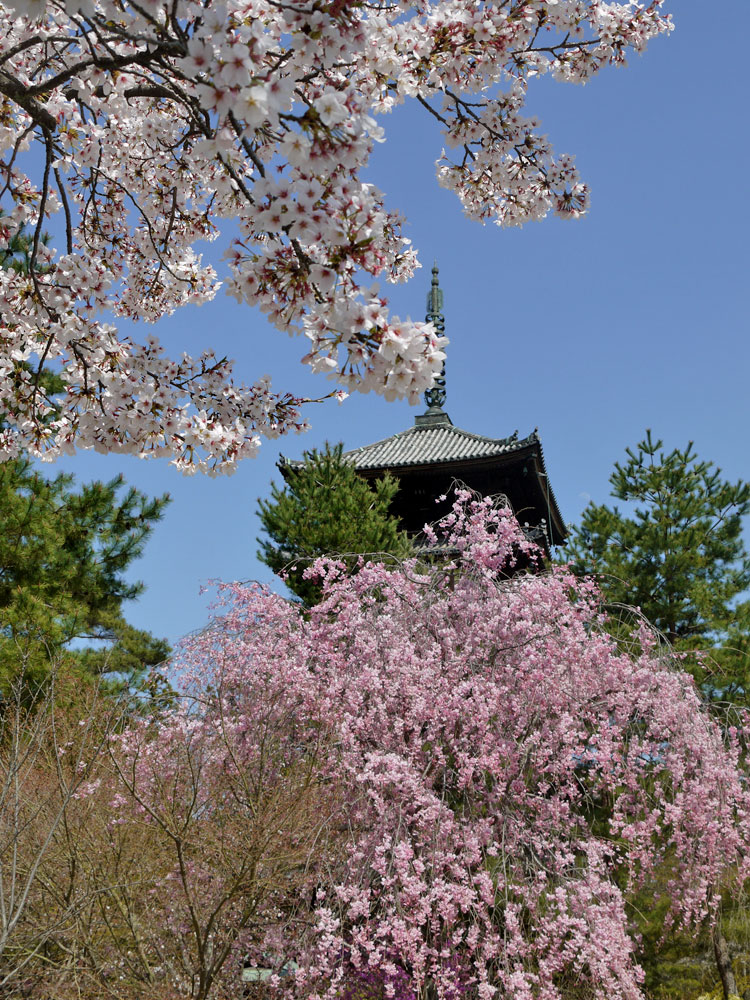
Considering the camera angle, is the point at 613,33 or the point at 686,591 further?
the point at 686,591

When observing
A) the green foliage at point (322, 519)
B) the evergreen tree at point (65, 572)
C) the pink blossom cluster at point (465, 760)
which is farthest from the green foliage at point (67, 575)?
the pink blossom cluster at point (465, 760)

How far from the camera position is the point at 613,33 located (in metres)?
4.16

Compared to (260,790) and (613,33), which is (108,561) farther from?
(613,33)

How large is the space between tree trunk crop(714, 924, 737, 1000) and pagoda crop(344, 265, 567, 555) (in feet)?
22.6

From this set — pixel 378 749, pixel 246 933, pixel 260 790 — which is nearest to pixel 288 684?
pixel 378 749

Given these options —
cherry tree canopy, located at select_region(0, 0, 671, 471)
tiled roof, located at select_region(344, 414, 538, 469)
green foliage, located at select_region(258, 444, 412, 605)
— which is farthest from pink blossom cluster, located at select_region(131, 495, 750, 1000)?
tiled roof, located at select_region(344, 414, 538, 469)

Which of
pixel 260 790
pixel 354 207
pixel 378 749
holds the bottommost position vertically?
pixel 260 790

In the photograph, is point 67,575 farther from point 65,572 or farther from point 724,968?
point 724,968

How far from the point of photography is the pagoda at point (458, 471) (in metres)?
13.9

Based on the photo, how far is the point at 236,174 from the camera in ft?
7.94

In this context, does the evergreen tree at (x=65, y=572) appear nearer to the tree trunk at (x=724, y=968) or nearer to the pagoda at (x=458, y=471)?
the pagoda at (x=458, y=471)

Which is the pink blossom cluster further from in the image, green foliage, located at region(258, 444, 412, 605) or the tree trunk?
green foliage, located at region(258, 444, 412, 605)

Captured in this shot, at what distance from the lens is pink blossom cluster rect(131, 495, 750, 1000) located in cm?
424

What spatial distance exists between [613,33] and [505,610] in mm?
3493
